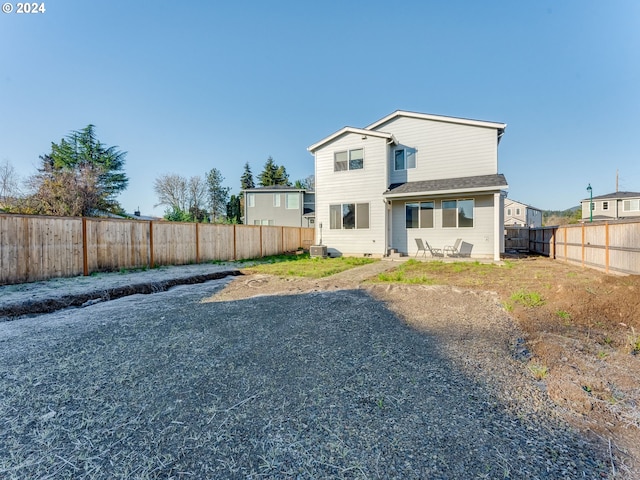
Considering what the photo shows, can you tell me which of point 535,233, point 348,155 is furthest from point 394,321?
point 535,233

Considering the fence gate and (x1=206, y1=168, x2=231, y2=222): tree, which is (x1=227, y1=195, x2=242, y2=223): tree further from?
the fence gate

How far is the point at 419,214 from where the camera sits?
1261 cm

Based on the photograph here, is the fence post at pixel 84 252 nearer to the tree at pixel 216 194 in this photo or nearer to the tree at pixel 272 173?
the tree at pixel 216 194

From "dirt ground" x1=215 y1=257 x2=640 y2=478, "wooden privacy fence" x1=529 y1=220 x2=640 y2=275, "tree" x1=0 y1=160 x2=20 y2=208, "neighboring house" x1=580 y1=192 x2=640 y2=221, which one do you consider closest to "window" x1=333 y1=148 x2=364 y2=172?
"dirt ground" x1=215 y1=257 x2=640 y2=478

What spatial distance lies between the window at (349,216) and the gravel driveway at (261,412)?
9.85 m

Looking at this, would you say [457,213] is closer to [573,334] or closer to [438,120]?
[438,120]

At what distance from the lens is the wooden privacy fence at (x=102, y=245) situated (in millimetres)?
7074

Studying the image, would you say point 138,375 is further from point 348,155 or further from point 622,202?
point 622,202

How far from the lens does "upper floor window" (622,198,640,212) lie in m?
30.7

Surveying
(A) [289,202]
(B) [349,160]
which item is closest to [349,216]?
(B) [349,160]

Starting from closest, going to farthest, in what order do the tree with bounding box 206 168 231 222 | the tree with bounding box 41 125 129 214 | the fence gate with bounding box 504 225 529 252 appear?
the fence gate with bounding box 504 225 529 252
the tree with bounding box 41 125 129 214
the tree with bounding box 206 168 231 222

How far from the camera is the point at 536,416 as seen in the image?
6.52 ft

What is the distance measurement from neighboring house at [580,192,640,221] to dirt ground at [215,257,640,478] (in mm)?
35471

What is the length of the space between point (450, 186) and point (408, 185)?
73.9 inches
